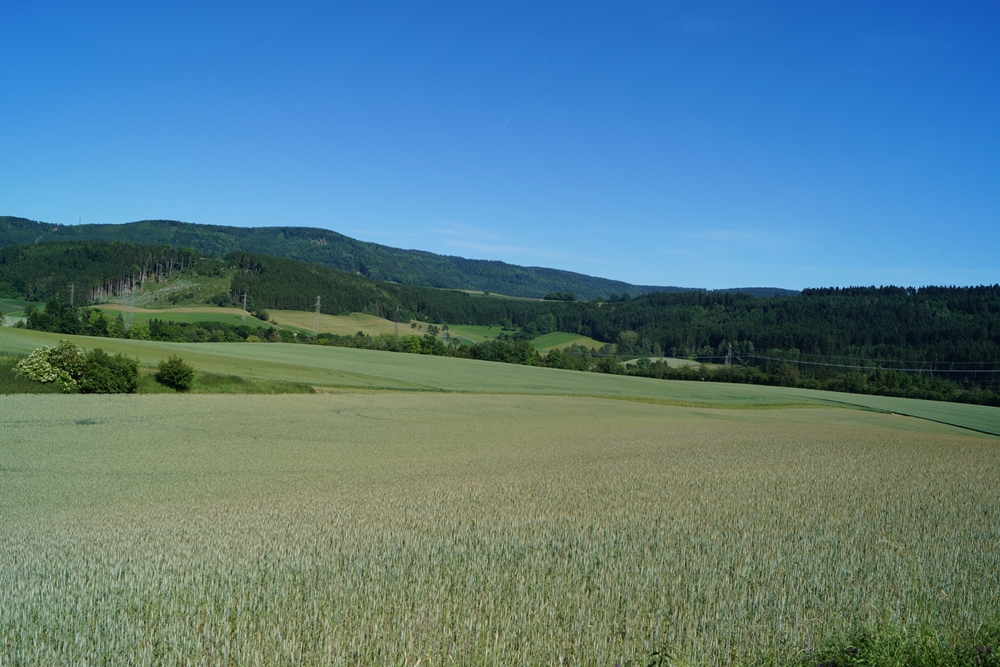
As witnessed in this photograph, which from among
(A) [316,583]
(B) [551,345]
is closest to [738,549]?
(A) [316,583]

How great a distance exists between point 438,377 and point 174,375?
21436 millimetres

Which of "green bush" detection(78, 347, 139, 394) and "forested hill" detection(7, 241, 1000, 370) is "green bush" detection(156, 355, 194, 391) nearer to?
"green bush" detection(78, 347, 139, 394)

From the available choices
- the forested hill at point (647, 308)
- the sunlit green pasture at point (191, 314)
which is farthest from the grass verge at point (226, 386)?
the forested hill at point (647, 308)

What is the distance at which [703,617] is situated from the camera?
639 cm

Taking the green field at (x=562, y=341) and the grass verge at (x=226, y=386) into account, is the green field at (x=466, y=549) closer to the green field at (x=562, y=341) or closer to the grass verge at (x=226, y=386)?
the grass verge at (x=226, y=386)

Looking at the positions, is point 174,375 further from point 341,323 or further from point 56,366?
point 341,323

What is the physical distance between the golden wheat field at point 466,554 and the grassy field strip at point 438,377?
24698 mm

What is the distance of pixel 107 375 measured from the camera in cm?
3181

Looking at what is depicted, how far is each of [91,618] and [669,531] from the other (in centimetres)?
704

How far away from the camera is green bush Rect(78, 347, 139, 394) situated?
1240 inches

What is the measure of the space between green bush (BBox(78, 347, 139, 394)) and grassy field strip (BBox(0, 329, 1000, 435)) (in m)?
4.93

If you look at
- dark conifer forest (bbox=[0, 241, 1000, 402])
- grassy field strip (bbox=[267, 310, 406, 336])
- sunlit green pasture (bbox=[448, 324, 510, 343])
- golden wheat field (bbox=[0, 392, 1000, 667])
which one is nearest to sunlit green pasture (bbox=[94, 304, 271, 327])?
grassy field strip (bbox=[267, 310, 406, 336])

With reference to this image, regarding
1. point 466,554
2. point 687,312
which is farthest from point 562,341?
point 466,554

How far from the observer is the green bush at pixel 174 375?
33938 millimetres
